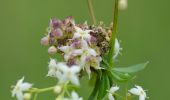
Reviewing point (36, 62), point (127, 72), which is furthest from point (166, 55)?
point (127, 72)

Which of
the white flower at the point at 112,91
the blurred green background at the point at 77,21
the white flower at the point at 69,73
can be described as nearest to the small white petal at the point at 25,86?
the white flower at the point at 69,73

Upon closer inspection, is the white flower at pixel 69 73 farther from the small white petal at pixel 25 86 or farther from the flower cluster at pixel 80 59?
the small white petal at pixel 25 86

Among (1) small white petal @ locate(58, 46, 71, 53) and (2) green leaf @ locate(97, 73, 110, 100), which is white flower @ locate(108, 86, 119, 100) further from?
(1) small white petal @ locate(58, 46, 71, 53)

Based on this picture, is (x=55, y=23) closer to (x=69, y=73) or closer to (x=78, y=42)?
(x=78, y=42)

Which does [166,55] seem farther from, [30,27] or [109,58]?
[109,58]

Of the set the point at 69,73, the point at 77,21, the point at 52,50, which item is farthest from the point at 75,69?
the point at 77,21

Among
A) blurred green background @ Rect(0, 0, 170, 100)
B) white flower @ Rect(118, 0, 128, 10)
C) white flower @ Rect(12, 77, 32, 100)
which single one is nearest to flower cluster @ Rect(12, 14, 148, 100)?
white flower @ Rect(12, 77, 32, 100)
